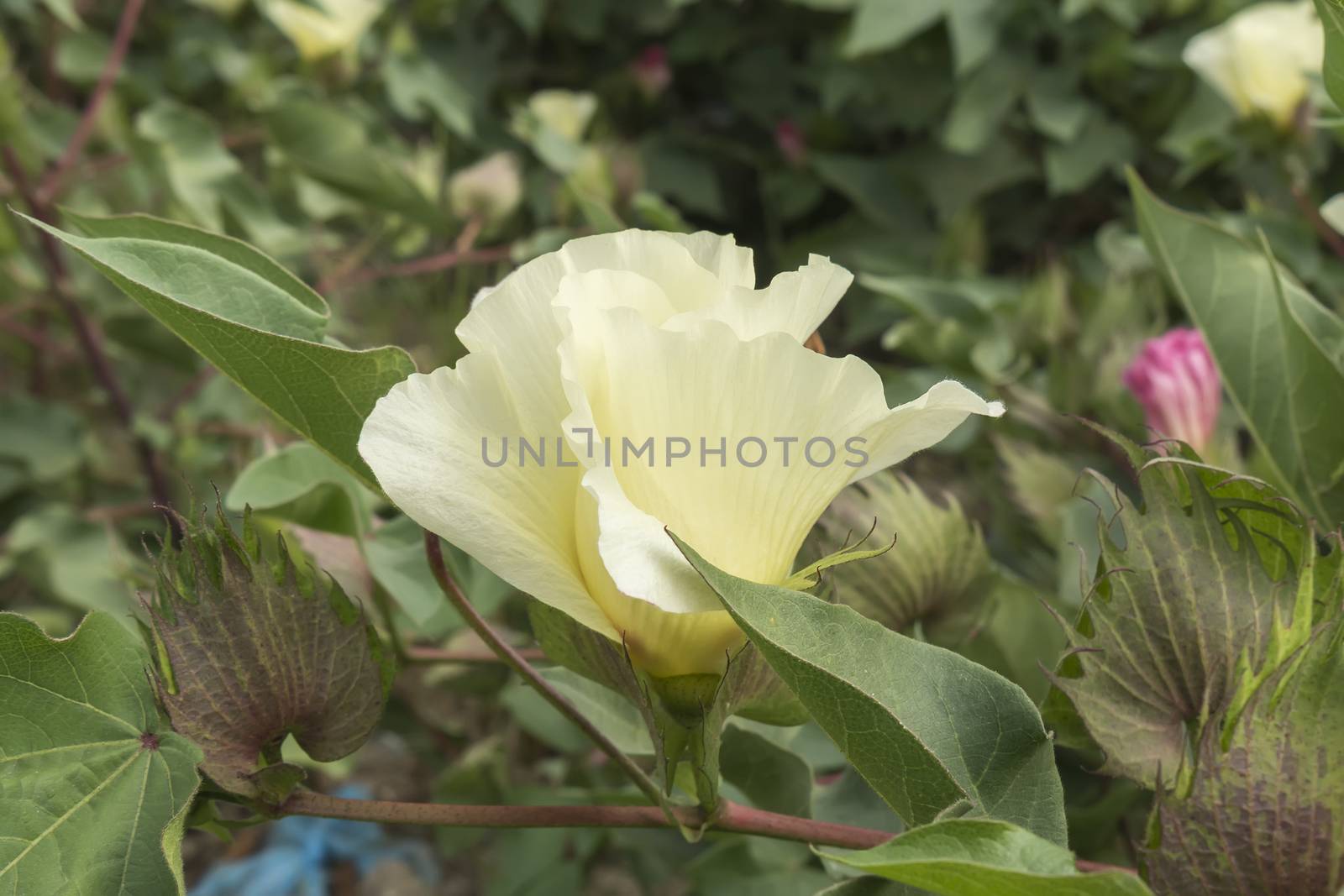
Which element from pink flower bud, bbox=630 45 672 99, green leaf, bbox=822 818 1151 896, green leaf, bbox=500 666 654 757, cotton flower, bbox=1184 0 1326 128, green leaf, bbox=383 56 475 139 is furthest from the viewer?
pink flower bud, bbox=630 45 672 99

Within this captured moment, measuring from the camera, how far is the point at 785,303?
25 centimetres

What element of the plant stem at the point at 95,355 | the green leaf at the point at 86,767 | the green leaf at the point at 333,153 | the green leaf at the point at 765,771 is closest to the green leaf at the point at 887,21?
the green leaf at the point at 333,153

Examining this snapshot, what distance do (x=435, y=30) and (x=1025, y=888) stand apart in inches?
51.3

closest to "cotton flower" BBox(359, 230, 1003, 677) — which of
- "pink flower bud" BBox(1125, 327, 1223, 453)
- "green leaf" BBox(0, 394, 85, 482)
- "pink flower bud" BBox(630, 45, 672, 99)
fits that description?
"pink flower bud" BBox(1125, 327, 1223, 453)

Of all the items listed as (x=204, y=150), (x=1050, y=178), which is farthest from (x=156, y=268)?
(x=1050, y=178)

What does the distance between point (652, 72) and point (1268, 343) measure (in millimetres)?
1003

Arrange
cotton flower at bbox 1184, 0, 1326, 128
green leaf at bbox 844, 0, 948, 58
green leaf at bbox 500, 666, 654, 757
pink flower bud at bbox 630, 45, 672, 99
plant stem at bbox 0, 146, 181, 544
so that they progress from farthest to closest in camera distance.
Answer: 1. pink flower bud at bbox 630, 45, 672, 99
2. green leaf at bbox 844, 0, 948, 58
3. plant stem at bbox 0, 146, 181, 544
4. cotton flower at bbox 1184, 0, 1326, 128
5. green leaf at bbox 500, 666, 654, 757

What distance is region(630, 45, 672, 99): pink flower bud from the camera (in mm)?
1304

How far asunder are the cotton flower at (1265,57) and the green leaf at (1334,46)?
17.4 inches

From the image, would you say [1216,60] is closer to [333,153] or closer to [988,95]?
[988,95]

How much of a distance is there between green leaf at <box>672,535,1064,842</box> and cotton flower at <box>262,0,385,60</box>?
3.23ft

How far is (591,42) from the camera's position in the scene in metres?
1.44

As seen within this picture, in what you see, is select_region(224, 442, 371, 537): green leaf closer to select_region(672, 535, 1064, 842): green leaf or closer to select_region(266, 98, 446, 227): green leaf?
select_region(672, 535, 1064, 842): green leaf

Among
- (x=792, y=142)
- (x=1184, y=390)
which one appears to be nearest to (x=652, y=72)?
(x=792, y=142)
